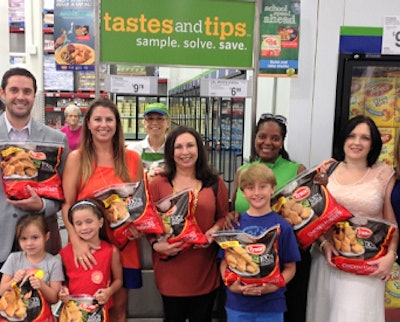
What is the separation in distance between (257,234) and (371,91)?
1.90m

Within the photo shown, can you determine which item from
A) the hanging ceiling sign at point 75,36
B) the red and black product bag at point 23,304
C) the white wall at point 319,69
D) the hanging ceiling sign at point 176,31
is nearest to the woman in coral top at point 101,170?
the red and black product bag at point 23,304

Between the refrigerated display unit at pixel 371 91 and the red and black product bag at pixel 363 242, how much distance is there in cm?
119

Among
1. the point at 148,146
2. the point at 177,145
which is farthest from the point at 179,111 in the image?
the point at 177,145

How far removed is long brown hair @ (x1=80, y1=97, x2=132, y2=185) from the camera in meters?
2.32

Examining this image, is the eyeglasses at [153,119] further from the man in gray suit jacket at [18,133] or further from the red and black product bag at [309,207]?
the red and black product bag at [309,207]

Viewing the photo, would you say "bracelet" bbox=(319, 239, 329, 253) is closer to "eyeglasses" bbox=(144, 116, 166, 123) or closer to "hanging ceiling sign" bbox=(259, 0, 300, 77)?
"hanging ceiling sign" bbox=(259, 0, 300, 77)

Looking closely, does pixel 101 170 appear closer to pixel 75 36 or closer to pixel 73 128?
pixel 75 36

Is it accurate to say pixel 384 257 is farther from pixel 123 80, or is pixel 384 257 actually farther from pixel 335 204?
Answer: pixel 123 80

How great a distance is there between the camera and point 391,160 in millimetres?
3566

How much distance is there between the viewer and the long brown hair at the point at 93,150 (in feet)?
7.61

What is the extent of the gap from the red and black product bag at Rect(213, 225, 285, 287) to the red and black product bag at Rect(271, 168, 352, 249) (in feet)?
0.81

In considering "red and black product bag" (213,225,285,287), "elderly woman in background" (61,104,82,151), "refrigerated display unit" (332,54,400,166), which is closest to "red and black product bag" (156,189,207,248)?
"red and black product bag" (213,225,285,287)

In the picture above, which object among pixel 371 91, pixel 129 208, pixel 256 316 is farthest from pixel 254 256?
pixel 371 91

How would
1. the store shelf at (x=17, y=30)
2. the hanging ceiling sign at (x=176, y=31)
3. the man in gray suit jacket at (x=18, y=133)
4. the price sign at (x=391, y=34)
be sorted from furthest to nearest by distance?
the store shelf at (x=17, y=30)
the price sign at (x=391, y=34)
the hanging ceiling sign at (x=176, y=31)
the man in gray suit jacket at (x=18, y=133)
